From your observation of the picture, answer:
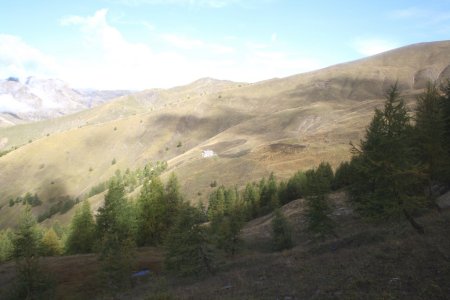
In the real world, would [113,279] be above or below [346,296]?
below

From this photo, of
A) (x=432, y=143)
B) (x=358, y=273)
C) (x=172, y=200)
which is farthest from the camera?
(x=172, y=200)

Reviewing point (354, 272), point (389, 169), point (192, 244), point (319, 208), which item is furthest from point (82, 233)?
point (354, 272)

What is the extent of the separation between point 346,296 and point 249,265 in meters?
16.2

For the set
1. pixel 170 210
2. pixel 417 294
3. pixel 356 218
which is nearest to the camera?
pixel 417 294

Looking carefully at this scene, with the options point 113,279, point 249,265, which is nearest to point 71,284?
point 113,279

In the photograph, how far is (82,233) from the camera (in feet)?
205

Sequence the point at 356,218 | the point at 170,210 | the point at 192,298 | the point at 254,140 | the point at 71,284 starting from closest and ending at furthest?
the point at 192,298 < the point at 71,284 < the point at 356,218 < the point at 170,210 < the point at 254,140

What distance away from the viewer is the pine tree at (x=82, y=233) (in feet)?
201

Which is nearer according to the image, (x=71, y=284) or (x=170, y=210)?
(x=71, y=284)

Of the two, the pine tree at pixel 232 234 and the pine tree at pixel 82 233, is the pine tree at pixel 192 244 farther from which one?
the pine tree at pixel 82 233

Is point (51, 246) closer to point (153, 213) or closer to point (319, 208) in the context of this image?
point (153, 213)

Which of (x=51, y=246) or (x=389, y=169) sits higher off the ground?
(x=389, y=169)

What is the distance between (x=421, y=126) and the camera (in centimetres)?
3197

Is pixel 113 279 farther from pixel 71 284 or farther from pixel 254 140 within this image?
pixel 254 140
